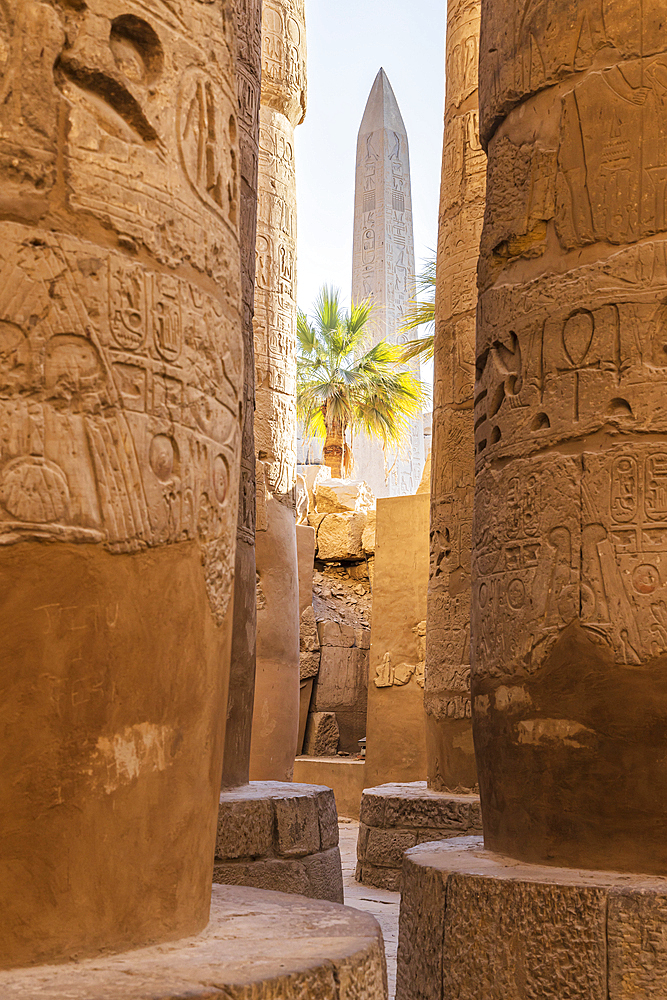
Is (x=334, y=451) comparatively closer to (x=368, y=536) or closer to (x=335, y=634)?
(x=368, y=536)

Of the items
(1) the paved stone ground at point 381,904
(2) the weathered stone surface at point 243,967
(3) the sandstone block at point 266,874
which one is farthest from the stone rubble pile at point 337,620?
(2) the weathered stone surface at point 243,967

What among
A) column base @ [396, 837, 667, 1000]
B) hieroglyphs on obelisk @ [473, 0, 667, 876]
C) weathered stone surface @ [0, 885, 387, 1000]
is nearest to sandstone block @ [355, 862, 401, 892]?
hieroglyphs on obelisk @ [473, 0, 667, 876]

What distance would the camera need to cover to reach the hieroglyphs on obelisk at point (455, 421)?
718 centimetres

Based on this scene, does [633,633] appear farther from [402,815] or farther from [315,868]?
[402,815]

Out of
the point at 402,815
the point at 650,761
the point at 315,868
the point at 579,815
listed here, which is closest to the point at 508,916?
the point at 579,815

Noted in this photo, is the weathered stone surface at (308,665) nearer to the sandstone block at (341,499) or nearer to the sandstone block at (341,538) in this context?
the sandstone block at (341,538)

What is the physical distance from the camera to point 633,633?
3547 mm

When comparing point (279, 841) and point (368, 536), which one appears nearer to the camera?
point (279, 841)

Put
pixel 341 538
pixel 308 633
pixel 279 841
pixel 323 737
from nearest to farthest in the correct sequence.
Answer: pixel 279 841
pixel 323 737
pixel 308 633
pixel 341 538

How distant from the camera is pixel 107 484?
2.18 m

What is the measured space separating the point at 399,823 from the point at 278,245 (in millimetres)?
4766

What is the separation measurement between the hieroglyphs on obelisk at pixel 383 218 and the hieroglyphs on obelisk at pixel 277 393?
1879 cm

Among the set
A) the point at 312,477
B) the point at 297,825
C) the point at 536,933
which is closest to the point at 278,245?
the point at 297,825

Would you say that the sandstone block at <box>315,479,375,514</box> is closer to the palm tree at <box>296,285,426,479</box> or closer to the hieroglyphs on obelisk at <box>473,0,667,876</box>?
the palm tree at <box>296,285,426,479</box>
